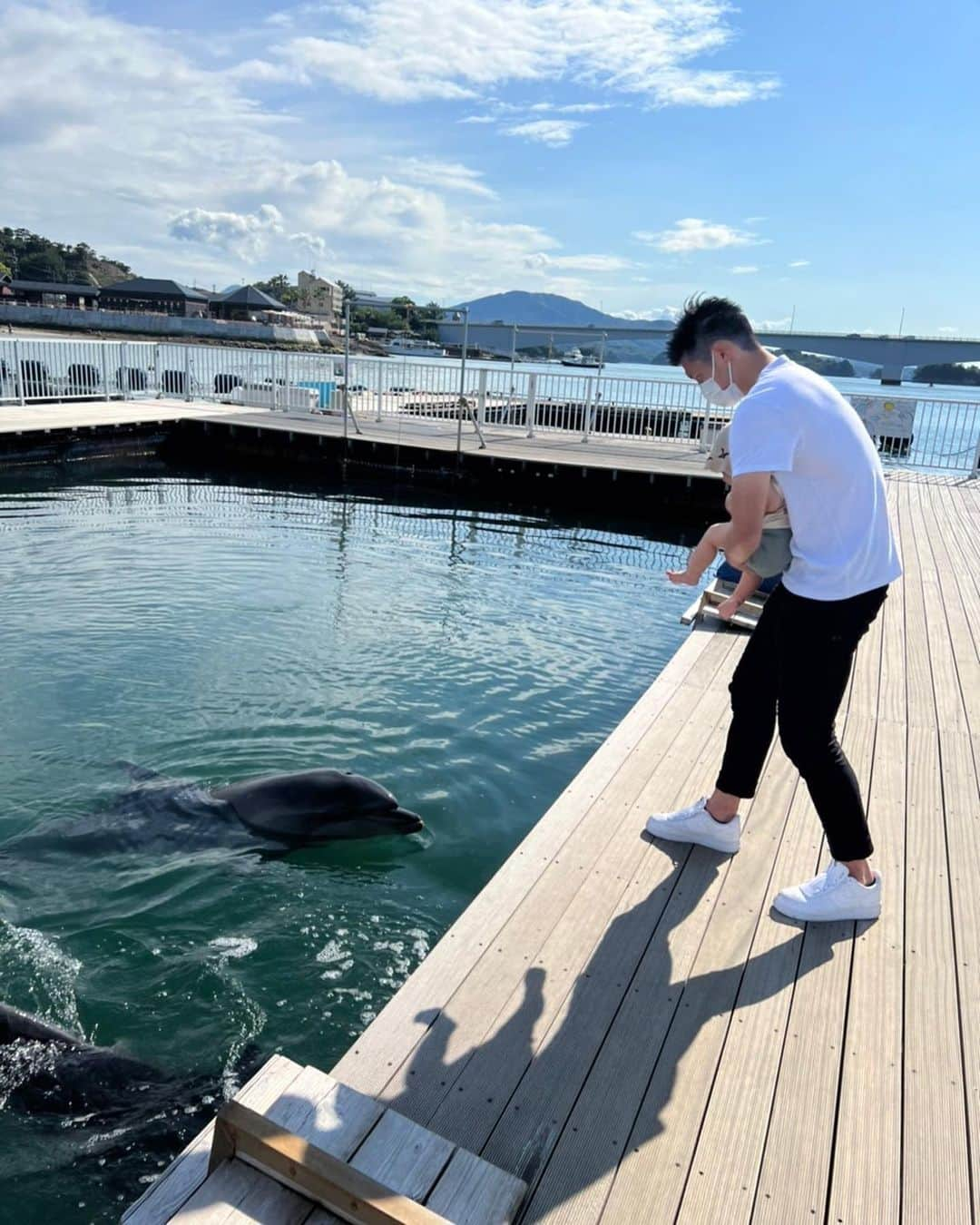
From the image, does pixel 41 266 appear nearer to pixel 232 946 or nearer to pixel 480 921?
pixel 232 946

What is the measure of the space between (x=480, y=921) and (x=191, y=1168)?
1312mm

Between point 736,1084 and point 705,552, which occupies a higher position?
point 705,552

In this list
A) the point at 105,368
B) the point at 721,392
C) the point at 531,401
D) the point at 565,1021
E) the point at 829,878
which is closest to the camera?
the point at 565,1021

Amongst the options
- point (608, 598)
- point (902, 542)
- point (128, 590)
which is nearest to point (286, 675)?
point (128, 590)

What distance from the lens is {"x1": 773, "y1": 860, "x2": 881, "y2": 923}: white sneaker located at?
325 centimetres

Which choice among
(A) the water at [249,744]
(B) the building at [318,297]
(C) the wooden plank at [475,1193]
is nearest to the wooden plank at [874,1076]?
(C) the wooden plank at [475,1193]

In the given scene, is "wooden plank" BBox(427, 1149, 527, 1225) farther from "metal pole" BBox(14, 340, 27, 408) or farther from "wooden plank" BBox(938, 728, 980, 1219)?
"metal pole" BBox(14, 340, 27, 408)

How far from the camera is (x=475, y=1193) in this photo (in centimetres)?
204

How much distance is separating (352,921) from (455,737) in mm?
2252

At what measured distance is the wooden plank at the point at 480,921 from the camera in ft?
8.30

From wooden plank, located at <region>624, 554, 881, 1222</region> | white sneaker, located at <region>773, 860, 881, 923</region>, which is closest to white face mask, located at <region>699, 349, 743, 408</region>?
white sneaker, located at <region>773, 860, 881, 923</region>

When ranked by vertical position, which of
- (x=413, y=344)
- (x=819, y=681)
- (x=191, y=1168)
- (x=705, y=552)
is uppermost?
(x=413, y=344)

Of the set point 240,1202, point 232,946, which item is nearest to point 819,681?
point 240,1202

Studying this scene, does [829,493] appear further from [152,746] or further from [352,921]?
[152,746]
